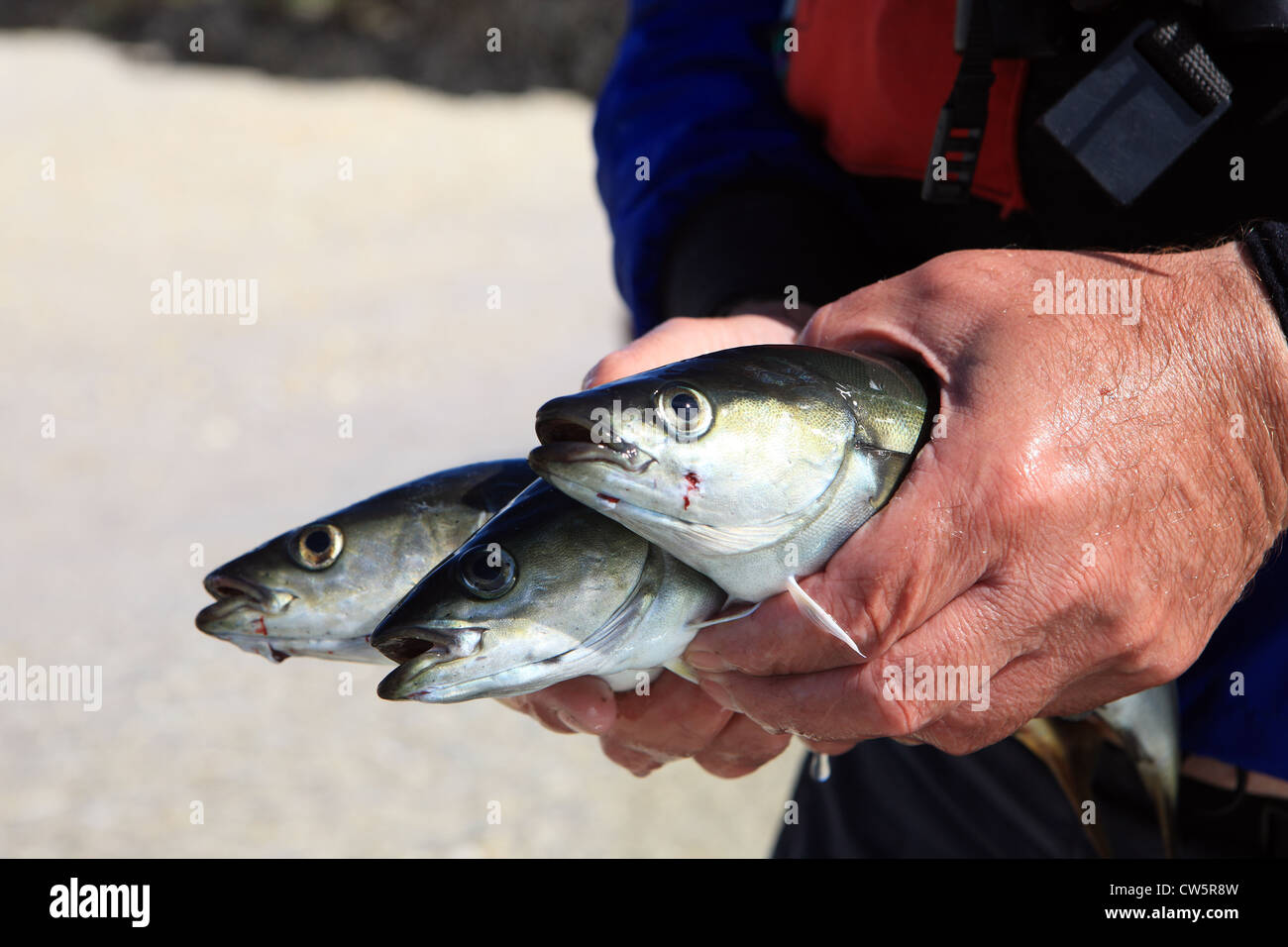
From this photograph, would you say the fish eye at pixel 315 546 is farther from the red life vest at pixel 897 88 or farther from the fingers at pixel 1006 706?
the red life vest at pixel 897 88

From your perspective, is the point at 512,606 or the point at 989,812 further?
the point at 989,812

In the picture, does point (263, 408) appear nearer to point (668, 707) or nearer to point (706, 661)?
point (668, 707)

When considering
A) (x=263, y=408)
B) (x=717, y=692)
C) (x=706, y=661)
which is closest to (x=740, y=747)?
(x=717, y=692)

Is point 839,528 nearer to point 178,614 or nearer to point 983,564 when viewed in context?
point 983,564

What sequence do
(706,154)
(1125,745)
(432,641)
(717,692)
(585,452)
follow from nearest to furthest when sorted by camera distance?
(585,452) < (432,641) < (717,692) < (1125,745) < (706,154)

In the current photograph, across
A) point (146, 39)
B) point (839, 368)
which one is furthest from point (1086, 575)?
point (146, 39)

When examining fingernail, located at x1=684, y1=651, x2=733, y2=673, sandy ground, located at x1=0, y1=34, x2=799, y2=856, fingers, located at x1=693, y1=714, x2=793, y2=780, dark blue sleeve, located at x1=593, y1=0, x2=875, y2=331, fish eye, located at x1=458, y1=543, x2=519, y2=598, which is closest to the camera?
fish eye, located at x1=458, y1=543, x2=519, y2=598

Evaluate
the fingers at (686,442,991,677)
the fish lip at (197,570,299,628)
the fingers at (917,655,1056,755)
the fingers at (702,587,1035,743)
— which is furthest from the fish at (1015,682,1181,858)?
the fish lip at (197,570,299,628)

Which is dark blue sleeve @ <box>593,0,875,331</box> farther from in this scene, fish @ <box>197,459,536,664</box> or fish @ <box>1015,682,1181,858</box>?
fish @ <box>1015,682,1181,858</box>
